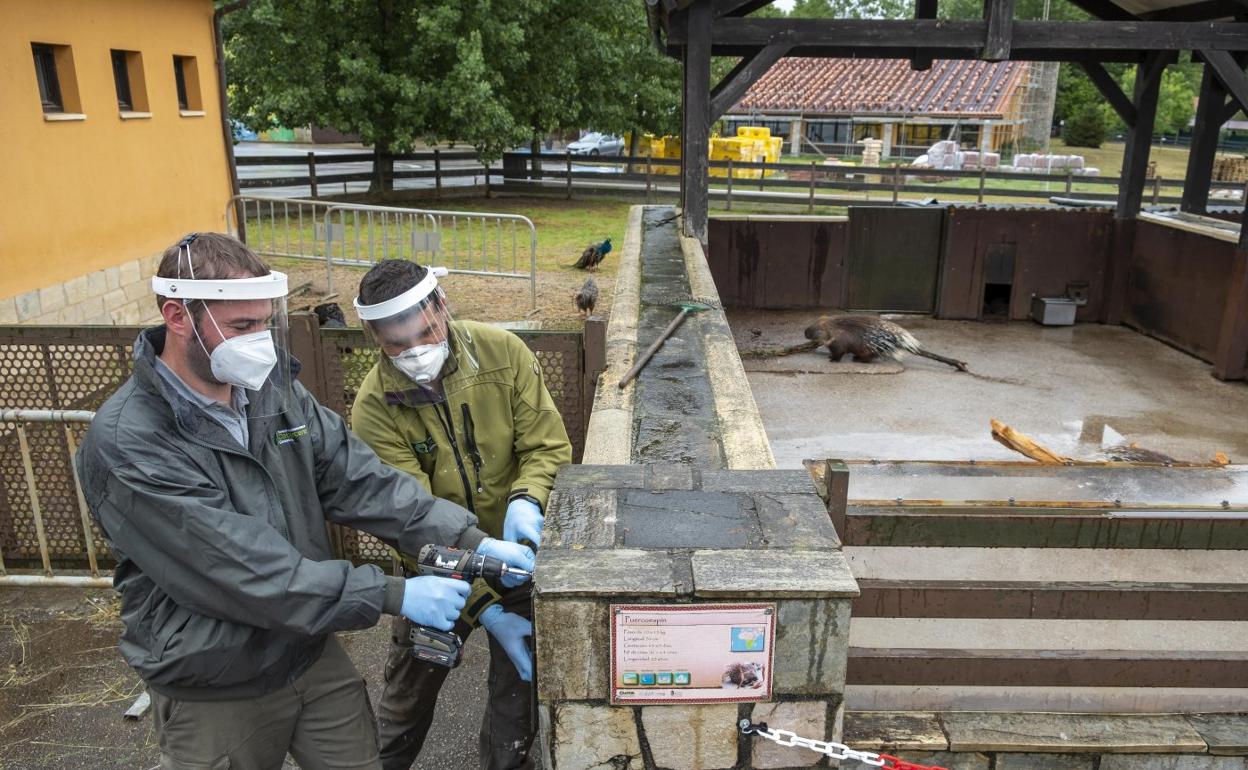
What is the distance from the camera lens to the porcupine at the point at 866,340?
9938mm

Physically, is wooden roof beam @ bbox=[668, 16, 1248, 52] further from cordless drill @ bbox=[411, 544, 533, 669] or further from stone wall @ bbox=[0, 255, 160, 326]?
stone wall @ bbox=[0, 255, 160, 326]

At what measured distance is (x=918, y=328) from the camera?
11672 mm

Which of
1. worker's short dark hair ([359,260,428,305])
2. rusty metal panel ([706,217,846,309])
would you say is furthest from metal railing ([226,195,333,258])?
worker's short dark hair ([359,260,428,305])

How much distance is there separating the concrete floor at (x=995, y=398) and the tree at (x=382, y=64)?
11696mm

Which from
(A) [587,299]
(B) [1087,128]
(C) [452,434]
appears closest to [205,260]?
(C) [452,434]

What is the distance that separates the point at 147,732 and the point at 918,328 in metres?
9.84

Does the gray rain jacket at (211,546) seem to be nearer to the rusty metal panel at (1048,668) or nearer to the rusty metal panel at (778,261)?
the rusty metal panel at (1048,668)

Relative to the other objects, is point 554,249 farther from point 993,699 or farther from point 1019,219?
point 993,699

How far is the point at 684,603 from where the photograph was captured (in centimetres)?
228

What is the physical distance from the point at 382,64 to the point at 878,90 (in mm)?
24890

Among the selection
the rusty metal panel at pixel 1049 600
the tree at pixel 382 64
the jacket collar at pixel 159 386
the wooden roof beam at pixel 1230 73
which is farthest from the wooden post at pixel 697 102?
the tree at pixel 382 64

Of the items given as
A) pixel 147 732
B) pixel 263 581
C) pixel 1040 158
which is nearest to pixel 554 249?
pixel 147 732

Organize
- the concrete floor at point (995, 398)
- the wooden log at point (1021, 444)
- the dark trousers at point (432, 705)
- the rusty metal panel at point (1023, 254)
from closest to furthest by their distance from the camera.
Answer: the dark trousers at point (432, 705) → the wooden log at point (1021, 444) → the concrete floor at point (995, 398) → the rusty metal panel at point (1023, 254)

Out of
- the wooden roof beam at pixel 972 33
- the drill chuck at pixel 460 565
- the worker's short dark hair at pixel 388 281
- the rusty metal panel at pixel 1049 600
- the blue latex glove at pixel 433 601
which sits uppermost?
the wooden roof beam at pixel 972 33
